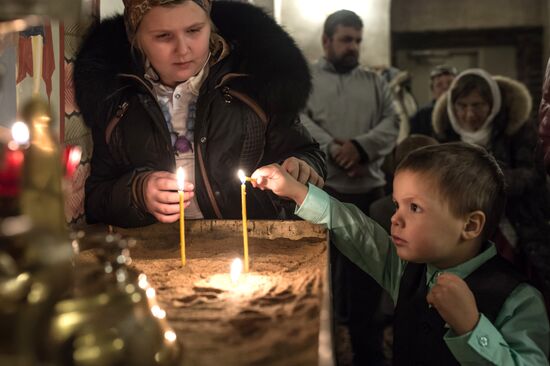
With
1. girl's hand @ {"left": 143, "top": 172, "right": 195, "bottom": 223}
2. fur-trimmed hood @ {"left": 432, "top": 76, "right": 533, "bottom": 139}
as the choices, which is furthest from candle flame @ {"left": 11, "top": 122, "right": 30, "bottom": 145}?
fur-trimmed hood @ {"left": 432, "top": 76, "right": 533, "bottom": 139}

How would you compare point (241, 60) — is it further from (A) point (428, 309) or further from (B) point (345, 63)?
(B) point (345, 63)

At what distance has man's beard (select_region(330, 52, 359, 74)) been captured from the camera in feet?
6.25

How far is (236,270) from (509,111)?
1482 millimetres

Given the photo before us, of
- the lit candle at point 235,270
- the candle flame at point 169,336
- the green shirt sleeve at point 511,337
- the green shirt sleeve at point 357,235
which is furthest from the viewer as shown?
the green shirt sleeve at point 357,235

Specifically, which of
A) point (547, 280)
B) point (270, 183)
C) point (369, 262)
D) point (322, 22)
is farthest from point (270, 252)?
point (547, 280)

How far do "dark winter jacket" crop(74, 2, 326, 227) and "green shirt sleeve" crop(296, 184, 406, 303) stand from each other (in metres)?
0.12

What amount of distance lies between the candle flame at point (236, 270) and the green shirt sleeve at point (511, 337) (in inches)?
13.6

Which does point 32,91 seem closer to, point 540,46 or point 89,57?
point 89,57

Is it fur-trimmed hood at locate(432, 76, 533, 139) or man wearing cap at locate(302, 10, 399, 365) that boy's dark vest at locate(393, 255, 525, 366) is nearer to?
man wearing cap at locate(302, 10, 399, 365)

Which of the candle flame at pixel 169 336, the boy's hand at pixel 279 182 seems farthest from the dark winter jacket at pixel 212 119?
the candle flame at pixel 169 336

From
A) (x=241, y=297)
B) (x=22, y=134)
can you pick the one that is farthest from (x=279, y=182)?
(x=22, y=134)

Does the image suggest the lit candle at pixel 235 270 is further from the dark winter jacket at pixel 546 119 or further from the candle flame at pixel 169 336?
the dark winter jacket at pixel 546 119

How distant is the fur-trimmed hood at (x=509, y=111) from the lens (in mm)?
1983

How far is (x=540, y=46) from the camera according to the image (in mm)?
4031
